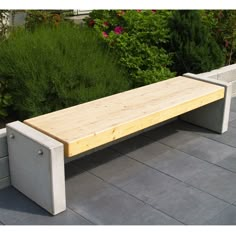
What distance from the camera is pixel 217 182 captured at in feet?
11.9

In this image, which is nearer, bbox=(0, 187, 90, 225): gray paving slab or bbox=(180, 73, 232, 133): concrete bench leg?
bbox=(0, 187, 90, 225): gray paving slab

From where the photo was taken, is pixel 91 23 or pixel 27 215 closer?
pixel 27 215

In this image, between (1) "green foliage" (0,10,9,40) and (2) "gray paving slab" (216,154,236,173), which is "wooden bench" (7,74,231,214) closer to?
(2) "gray paving slab" (216,154,236,173)

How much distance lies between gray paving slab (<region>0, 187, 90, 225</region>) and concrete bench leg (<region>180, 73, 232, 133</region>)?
2.17 meters

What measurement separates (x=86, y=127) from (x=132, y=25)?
2302 mm

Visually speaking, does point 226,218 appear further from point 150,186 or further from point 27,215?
point 27,215

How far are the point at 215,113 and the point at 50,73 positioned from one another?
74.8 inches

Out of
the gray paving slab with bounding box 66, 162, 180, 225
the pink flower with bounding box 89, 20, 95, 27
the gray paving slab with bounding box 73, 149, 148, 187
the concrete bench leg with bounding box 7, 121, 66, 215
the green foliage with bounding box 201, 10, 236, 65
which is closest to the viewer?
the concrete bench leg with bounding box 7, 121, 66, 215

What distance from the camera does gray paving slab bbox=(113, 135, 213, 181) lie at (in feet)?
12.5

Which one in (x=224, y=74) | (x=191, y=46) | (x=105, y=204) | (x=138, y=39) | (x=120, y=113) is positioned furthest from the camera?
(x=224, y=74)

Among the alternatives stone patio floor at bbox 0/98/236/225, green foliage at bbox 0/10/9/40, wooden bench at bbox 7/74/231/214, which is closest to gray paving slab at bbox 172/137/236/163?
stone patio floor at bbox 0/98/236/225

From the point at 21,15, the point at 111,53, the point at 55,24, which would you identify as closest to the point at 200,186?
the point at 111,53

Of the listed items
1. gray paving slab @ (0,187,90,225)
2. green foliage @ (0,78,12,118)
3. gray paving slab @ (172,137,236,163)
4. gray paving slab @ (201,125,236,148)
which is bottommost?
gray paving slab @ (0,187,90,225)

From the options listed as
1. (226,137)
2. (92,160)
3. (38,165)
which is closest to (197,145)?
(226,137)
